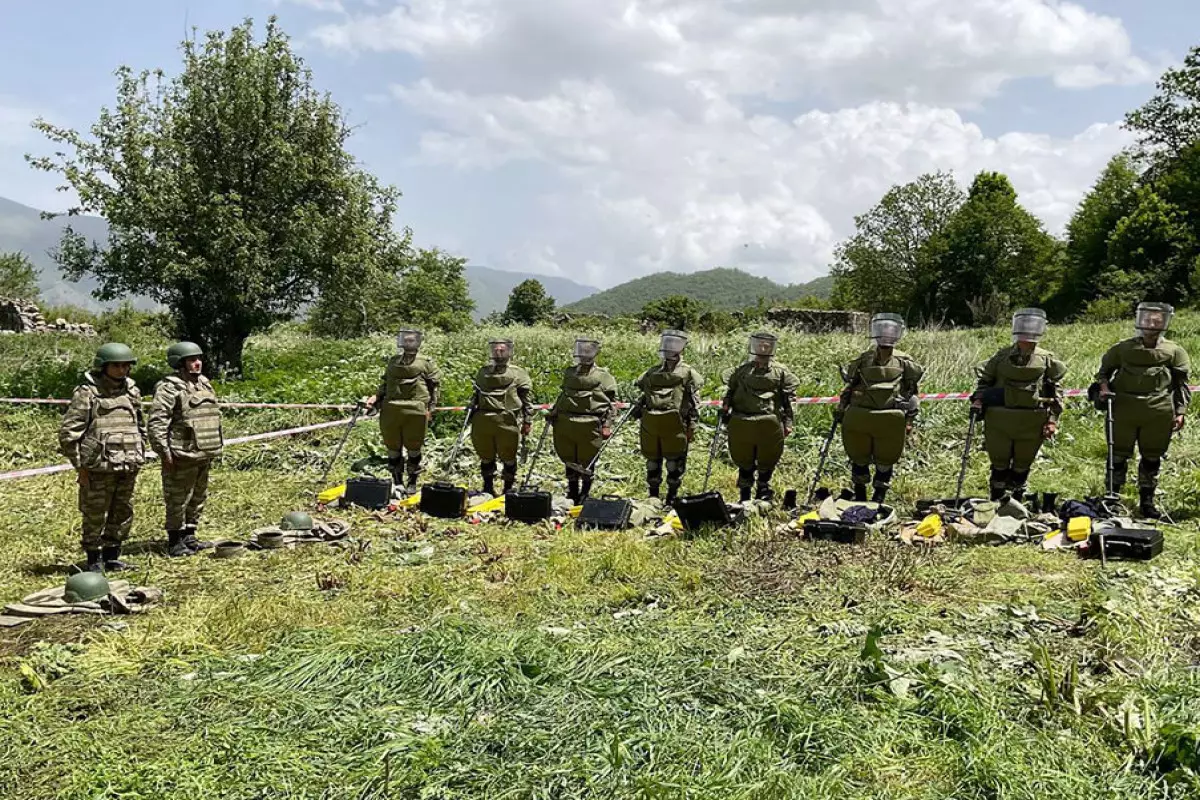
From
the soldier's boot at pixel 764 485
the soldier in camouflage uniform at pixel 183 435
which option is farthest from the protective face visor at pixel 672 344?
the soldier in camouflage uniform at pixel 183 435

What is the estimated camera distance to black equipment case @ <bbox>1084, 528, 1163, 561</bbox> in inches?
244

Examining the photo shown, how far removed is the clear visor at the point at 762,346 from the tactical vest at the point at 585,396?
161 cm

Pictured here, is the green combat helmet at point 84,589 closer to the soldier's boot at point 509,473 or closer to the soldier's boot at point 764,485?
the soldier's boot at point 509,473

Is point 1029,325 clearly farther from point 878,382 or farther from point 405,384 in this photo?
point 405,384

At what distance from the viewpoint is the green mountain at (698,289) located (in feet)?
490

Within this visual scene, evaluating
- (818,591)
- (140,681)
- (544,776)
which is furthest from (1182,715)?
(140,681)

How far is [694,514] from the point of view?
7.37 meters

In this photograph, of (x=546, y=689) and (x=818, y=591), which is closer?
(x=546, y=689)

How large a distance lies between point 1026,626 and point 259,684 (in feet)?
13.7

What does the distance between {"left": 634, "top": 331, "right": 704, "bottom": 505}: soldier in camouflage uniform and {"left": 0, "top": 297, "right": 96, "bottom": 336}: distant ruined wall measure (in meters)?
21.7

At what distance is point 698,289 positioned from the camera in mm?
163500

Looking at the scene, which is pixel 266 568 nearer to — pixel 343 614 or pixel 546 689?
pixel 343 614

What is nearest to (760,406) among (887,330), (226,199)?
(887,330)

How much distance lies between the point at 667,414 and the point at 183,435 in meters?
4.49
